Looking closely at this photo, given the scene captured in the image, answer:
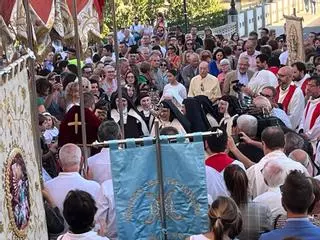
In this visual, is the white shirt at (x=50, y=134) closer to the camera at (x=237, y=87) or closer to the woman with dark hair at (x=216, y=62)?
the camera at (x=237, y=87)

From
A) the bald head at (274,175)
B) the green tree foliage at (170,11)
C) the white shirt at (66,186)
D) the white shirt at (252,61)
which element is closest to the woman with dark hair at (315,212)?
the bald head at (274,175)

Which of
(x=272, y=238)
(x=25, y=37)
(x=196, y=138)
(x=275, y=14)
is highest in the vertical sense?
(x=275, y=14)

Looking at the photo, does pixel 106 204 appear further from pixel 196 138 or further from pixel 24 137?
pixel 24 137

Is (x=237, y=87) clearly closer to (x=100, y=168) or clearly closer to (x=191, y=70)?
(x=191, y=70)

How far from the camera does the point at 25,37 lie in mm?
7844

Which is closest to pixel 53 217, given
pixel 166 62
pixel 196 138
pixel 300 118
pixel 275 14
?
pixel 196 138

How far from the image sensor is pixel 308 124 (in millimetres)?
10648

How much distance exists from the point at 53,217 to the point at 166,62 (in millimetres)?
10051

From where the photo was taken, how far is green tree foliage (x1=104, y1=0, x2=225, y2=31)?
1228 inches

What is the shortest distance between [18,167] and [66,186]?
1.64 m

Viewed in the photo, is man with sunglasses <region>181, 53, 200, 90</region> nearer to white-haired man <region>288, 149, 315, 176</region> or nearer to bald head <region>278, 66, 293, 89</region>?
bald head <region>278, 66, 293, 89</region>

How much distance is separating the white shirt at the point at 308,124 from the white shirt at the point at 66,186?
3.87 m

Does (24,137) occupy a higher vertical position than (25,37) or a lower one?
lower

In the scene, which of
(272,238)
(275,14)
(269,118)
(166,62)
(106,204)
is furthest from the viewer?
(275,14)
